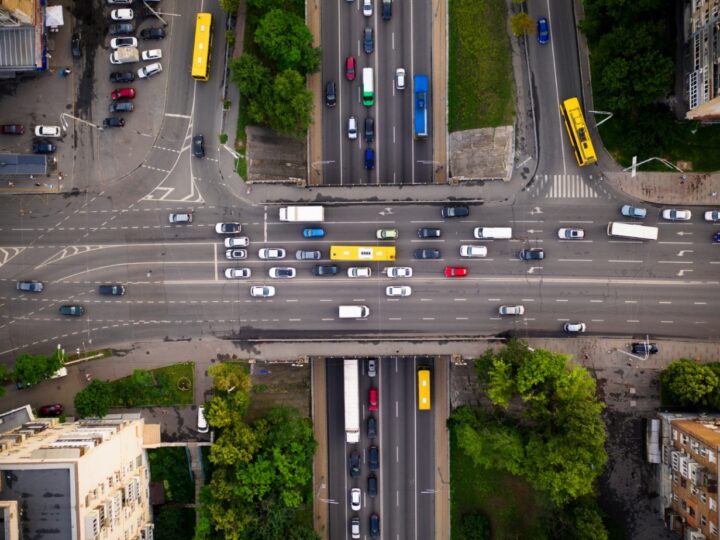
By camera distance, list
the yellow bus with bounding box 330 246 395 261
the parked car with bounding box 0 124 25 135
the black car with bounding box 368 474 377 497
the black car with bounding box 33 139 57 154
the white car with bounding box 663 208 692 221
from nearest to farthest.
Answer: the white car with bounding box 663 208 692 221 < the yellow bus with bounding box 330 246 395 261 < the black car with bounding box 33 139 57 154 < the black car with bounding box 368 474 377 497 < the parked car with bounding box 0 124 25 135

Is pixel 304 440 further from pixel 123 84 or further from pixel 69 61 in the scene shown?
pixel 69 61

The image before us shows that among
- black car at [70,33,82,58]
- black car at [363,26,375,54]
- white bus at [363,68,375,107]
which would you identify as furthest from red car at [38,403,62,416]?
black car at [363,26,375,54]

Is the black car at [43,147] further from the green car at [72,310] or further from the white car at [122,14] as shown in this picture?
the green car at [72,310]

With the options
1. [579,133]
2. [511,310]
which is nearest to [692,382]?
[511,310]

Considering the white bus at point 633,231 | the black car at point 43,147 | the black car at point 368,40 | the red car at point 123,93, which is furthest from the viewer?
the black car at point 43,147

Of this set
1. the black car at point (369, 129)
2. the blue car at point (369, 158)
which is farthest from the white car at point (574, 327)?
the black car at point (369, 129)

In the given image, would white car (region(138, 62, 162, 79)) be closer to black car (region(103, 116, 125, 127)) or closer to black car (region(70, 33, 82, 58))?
black car (region(103, 116, 125, 127))

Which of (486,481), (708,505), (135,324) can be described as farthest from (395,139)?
(708,505)

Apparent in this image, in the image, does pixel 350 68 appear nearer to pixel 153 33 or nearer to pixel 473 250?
pixel 153 33
